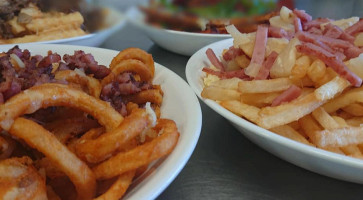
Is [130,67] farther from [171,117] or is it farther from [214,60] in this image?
[214,60]

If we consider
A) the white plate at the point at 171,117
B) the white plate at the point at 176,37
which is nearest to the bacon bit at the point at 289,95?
the white plate at the point at 171,117

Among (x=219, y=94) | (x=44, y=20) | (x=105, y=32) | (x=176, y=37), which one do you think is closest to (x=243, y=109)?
(x=219, y=94)

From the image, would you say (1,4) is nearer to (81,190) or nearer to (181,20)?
(181,20)

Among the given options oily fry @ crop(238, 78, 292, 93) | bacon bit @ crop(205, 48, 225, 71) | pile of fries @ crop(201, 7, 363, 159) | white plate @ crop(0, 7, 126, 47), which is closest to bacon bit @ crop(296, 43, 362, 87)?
pile of fries @ crop(201, 7, 363, 159)

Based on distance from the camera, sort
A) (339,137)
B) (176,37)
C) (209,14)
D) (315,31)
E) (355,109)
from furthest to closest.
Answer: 1. (209,14)
2. (176,37)
3. (315,31)
4. (355,109)
5. (339,137)

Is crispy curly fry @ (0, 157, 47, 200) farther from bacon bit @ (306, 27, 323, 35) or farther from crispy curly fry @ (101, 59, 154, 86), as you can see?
bacon bit @ (306, 27, 323, 35)

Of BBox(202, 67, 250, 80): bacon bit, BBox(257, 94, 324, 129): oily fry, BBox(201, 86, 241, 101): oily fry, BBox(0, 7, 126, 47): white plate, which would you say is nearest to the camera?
BBox(257, 94, 324, 129): oily fry

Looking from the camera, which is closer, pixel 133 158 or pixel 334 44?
pixel 133 158
